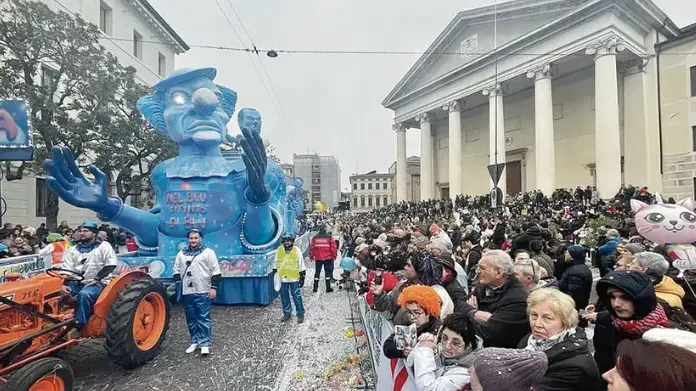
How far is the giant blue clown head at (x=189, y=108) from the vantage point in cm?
832

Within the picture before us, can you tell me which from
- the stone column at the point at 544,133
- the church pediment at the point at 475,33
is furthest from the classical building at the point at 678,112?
the stone column at the point at 544,133

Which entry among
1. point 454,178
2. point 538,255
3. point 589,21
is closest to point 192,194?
point 538,255

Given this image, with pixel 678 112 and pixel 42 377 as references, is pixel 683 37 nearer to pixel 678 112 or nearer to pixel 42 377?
pixel 678 112

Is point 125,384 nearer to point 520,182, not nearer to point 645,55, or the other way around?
point 645,55

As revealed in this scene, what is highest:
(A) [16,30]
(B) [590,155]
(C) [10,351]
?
(A) [16,30]

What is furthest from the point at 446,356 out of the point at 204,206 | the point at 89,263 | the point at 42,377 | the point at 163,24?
the point at 163,24

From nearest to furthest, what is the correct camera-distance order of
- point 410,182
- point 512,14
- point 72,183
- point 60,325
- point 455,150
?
1. point 60,325
2. point 72,183
3. point 512,14
4. point 455,150
5. point 410,182

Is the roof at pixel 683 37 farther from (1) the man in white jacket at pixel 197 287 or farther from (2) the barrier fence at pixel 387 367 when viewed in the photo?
(1) the man in white jacket at pixel 197 287

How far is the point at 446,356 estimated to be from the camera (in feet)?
8.11

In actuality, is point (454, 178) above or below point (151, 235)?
above

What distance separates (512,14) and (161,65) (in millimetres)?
26571

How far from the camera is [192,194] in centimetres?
796

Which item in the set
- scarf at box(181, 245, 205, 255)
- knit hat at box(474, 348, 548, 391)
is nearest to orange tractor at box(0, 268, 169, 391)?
scarf at box(181, 245, 205, 255)

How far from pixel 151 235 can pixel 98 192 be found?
5.80 feet
